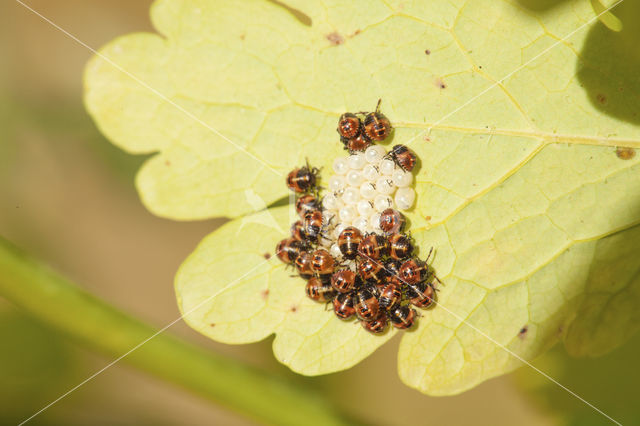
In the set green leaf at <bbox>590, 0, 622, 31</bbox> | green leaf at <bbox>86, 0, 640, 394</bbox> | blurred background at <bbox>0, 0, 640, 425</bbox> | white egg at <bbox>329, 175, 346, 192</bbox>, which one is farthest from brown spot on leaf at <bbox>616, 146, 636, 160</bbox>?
blurred background at <bbox>0, 0, 640, 425</bbox>

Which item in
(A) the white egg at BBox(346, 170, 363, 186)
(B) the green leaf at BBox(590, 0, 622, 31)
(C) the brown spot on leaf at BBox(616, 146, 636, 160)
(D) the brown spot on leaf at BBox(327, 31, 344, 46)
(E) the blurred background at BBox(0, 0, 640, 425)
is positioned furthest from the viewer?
(E) the blurred background at BBox(0, 0, 640, 425)

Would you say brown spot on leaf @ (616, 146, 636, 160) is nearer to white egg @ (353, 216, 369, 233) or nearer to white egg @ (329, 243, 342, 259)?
white egg @ (353, 216, 369, 233)

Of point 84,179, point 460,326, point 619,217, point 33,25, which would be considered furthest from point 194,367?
point 33,25

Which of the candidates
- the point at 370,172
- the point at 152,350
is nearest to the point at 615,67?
the point at 370,172

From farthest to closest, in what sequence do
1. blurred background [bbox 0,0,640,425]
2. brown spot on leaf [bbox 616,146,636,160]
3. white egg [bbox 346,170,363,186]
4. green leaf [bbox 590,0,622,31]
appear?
blurred background [bbox 0,0,640,425]
white egg [bbox 346,170,363,186]
brown spot on leaf [bbox 616,146,636,160]
green leaf [bbox 590,0,622,31]

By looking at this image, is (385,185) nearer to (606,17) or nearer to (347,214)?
(347,214)

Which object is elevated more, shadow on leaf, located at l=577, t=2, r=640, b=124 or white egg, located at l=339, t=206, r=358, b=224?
shadow on leaf, located at l=577, t=2, r=640, b=124

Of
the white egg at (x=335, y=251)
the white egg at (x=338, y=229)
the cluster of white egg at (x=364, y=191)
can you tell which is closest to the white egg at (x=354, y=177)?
the cluster of white egg at (x=364, y=191)
